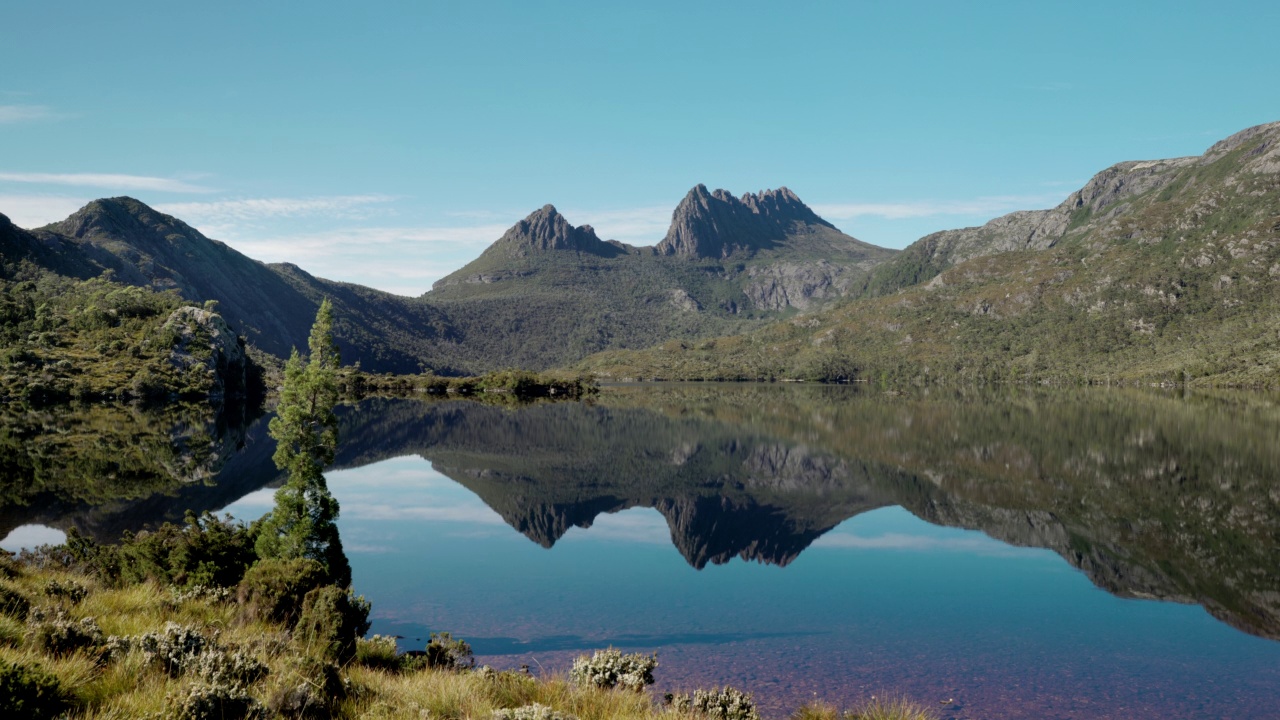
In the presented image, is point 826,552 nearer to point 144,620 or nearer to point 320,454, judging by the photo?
point 320,454

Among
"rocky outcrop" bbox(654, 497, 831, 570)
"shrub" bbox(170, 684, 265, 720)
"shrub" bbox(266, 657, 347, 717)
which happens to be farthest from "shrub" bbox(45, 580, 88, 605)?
"rocky outcrop" bbox(654, 497, 831, 570)

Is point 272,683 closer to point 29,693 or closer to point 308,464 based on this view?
point 29,693

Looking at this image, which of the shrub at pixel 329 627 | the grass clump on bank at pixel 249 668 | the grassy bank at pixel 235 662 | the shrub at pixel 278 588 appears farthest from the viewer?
the shrub at pixel 278 588

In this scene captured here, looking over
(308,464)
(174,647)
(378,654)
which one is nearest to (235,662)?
(174,647)

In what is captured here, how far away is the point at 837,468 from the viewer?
63.1m

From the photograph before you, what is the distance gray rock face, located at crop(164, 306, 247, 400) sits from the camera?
147750mm

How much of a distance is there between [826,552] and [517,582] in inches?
606

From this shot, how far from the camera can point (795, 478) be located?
58156 mm

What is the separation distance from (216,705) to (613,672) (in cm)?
735

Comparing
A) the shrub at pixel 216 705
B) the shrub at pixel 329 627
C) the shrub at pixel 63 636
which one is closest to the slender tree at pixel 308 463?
the shrub at pixel 329 627

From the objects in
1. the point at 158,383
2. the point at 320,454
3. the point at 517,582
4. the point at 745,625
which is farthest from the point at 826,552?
the point at 158,383

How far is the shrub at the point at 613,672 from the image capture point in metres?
14.2

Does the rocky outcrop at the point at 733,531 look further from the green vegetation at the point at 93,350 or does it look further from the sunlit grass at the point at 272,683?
the green vegetation at the point at 93,350

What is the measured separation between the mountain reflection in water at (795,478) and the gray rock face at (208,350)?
49.5 m
